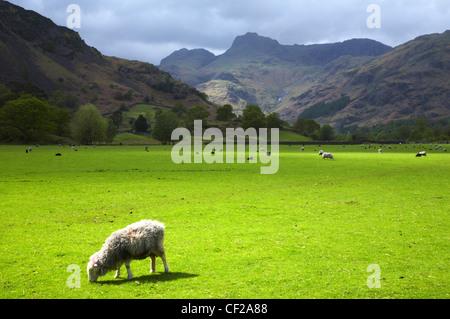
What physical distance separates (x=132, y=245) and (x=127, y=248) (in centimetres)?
23

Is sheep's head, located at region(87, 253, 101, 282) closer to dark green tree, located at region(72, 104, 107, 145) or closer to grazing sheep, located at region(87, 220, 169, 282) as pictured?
grazing sheep, located at region(87, 220, 169, 282)

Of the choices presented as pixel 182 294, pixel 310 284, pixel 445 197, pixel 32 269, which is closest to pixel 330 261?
pixel 310 284

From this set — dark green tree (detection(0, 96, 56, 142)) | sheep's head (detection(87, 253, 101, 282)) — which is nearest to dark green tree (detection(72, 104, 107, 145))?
dark green tree (detection(0, 96, 56, 142))

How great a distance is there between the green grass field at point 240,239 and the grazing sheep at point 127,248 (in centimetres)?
47

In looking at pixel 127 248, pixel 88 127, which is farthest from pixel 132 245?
pixel 88 127

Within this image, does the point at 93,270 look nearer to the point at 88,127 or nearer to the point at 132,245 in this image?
the point at 132,245

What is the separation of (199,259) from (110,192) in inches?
654

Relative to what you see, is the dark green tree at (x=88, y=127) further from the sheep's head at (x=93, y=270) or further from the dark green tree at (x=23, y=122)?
the sheep's head at (x=93, y=270)

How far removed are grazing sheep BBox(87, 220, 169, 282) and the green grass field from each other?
466mm

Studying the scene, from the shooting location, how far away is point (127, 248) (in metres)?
10.2

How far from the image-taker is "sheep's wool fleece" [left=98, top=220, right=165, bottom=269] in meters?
10.1

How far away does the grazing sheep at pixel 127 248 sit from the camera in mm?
10039

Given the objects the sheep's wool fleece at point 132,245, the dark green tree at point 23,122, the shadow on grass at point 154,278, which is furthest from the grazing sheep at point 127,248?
the dark green tree at point 23,122
